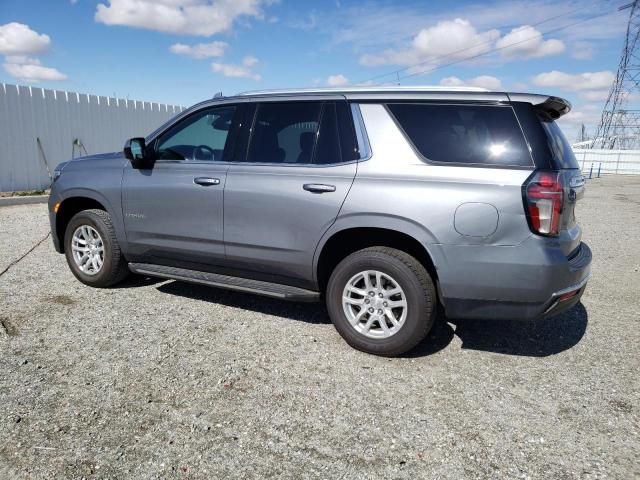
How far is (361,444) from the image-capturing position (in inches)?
103

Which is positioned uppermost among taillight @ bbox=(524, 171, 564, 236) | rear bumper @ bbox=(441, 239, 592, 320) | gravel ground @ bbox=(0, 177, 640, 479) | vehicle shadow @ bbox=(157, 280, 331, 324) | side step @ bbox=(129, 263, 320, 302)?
taillight @ bbox=(524, 171, 564, 236)

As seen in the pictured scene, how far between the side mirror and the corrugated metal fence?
950cm

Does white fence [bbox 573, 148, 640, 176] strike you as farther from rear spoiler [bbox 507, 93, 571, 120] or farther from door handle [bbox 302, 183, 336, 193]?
door handle [bbox 302, 183, 336, 193]

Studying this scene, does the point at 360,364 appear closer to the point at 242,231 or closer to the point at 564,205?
the point at 242,231

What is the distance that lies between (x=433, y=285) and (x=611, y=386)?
4.30ft

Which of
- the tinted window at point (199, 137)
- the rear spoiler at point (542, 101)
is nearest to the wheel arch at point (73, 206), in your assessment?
the tinted window at point (199, 137)

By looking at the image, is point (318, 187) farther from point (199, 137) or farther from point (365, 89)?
point (199, 137)

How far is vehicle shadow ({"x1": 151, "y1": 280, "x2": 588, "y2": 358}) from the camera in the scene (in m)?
3.87

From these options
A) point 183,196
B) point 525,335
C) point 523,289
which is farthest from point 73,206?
point 525,335

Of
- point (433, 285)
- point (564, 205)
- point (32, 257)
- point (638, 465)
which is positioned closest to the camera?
point (638, 465)

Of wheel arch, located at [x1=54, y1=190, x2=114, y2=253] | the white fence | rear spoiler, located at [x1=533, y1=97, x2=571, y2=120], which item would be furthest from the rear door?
the white fence

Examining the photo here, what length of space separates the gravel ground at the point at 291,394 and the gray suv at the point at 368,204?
1.36 ft

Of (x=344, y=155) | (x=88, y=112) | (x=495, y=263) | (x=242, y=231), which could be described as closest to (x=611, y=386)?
(x=495, y=263)

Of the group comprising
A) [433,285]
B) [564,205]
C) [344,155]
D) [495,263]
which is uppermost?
[344,155]
